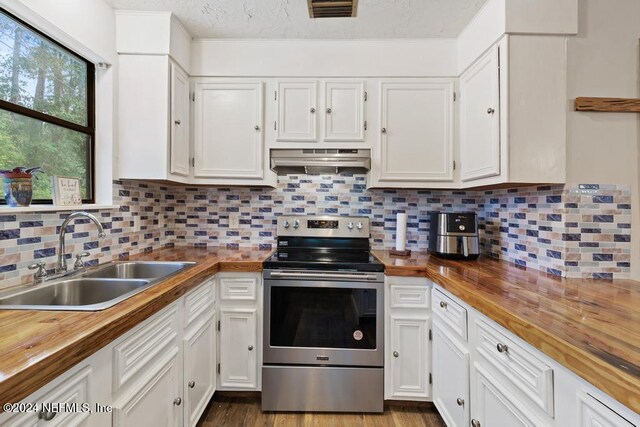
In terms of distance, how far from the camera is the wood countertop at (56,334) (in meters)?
0.58

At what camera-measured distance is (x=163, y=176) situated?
1747 mm

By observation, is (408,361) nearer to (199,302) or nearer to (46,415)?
(199,302)

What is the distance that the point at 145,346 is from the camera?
1.03 meters

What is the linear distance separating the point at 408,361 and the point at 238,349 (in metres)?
1.01

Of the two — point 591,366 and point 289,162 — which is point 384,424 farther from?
point 289,162

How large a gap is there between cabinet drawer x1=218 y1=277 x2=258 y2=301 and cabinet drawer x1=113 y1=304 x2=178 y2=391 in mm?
466

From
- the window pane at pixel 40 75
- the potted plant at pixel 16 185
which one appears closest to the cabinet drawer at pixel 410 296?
the potted plant at pixel 16 185

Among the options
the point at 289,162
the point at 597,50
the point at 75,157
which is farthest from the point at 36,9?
the point at 597,50

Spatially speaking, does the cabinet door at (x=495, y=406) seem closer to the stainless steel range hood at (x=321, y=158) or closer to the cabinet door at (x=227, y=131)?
the stainless steel range hood at (x=321, y=158)

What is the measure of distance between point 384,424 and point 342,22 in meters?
2.41

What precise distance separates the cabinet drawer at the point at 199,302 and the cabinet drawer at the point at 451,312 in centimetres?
128

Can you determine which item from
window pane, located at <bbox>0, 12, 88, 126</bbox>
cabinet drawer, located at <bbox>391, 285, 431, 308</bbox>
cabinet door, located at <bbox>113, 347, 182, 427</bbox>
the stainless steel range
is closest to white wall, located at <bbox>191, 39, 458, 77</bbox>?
window pane, located at <bbox>0, 12, 88, 126</bbox>

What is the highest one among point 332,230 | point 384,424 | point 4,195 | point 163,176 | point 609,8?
point 609,8

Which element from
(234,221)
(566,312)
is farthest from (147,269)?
(566,312)
